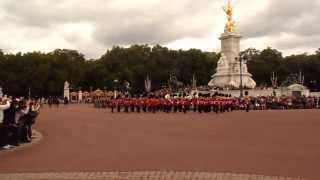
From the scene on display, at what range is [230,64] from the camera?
8650 centimetres

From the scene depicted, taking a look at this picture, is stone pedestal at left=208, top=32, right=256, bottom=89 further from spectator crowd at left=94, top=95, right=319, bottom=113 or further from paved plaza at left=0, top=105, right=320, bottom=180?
paved plaza at left=0, top=105, right=320, bottom=180

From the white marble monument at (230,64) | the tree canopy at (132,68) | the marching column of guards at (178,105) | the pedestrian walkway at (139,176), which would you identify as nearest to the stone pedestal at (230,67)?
the white marble monument at (230,64)

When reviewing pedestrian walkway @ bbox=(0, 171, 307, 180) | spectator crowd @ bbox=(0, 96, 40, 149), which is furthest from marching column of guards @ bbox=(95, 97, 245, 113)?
pedestrian walkway @ bbox=(0, 171, 307, 180)

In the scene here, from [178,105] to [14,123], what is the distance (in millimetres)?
28894

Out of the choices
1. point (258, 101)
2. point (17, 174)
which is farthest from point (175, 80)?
point (17, 174)

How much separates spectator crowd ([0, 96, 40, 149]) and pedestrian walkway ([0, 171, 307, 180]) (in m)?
5.47

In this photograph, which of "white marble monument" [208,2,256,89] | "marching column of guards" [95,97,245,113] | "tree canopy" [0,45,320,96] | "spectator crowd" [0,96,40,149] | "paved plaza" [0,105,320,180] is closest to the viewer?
"paved plaza" [0,105,320,180]

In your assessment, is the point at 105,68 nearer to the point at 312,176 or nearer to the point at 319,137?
the point at 319,137

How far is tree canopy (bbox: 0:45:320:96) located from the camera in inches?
4072

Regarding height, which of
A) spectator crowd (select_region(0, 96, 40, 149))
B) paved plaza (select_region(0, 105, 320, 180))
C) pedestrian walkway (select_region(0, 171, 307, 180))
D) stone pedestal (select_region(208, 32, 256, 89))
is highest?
stone pedestal (select_region(208, 32, 256, 89))

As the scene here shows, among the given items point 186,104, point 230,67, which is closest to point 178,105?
point 186,104

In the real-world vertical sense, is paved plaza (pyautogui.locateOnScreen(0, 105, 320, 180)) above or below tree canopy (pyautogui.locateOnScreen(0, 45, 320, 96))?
below

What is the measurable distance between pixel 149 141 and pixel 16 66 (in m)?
91.9

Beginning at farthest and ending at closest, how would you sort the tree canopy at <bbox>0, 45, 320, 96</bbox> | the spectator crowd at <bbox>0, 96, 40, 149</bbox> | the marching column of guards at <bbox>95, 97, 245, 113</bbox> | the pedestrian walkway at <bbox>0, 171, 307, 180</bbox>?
the tree canopy at <bbox>0, 45, 320, 96</bbox> → the marching column of guards at <bbox>95, 97, 245, 113</bbox> → the spectator crowd at <bbox>0, 96, 40, 149</bbox> → the pedestrian walkway at <bbox>0, 171, 307, 180</bbox>
